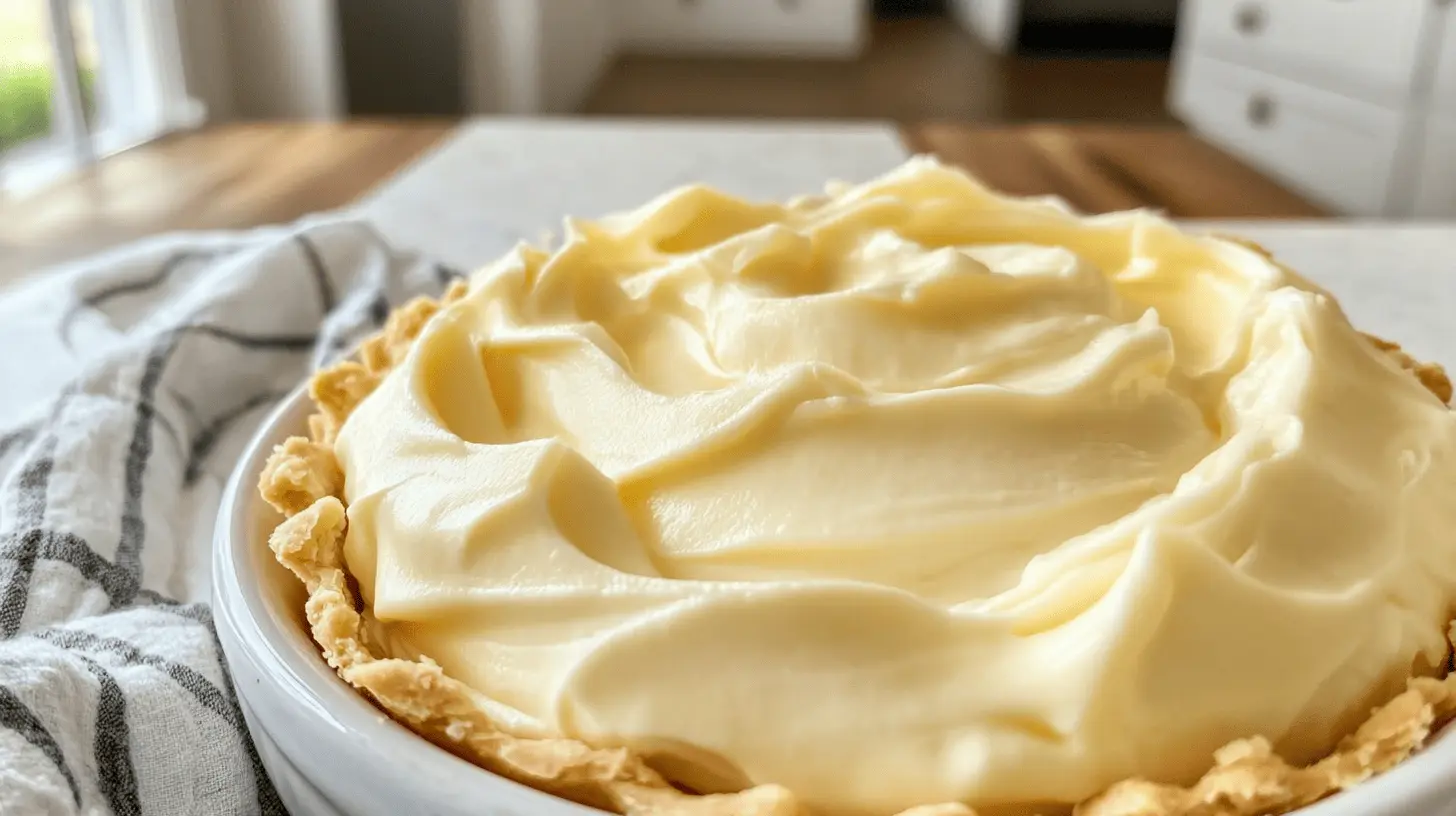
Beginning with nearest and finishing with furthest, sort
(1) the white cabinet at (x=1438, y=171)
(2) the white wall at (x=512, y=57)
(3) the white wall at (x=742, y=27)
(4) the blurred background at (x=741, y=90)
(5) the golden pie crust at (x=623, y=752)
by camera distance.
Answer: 1. (5) the golden pie crust at (x=623, y=752)
2. (4) the blurred background at (x=741, y=90)
3. (1) the white cabinet at (x=1438, y=171)
4. (2) the white wall at (x=512, y=57)
5. (3) the white wall at (x=742, y=27)

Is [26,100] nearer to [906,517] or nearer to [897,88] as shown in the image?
[906,517]

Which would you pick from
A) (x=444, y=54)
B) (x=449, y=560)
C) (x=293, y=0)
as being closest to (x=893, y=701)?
(x=449, y=560)

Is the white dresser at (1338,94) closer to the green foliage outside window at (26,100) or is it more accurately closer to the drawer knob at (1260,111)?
the drawer knob at (1260,111)

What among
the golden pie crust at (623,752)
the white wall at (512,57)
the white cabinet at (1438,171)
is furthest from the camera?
the white wall at (512,57)

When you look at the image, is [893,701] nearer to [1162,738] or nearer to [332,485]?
[1162,738]

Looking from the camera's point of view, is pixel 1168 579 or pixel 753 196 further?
pixel 753 196

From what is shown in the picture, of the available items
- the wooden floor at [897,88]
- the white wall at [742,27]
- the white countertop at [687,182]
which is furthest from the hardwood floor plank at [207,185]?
the white wall at [742,27]
